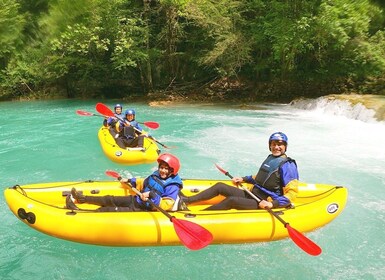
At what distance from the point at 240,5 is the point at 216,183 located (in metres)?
11.1

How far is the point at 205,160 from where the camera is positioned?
6.23 m

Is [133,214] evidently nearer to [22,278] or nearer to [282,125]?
[22,278]

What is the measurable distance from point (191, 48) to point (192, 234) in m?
13.4

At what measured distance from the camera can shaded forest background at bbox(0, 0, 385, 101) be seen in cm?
1175

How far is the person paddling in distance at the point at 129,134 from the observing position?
6188 mm

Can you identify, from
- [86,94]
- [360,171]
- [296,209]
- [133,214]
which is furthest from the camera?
[86,94]

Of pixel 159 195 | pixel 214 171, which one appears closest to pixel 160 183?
pixel 159 195

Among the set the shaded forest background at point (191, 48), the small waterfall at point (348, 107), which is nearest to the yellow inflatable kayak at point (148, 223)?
the small waterfall at point (348, 107)

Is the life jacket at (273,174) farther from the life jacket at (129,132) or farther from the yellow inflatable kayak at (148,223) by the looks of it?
the life jacket at (129,132)

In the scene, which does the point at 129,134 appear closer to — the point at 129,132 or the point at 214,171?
the point at 129,132

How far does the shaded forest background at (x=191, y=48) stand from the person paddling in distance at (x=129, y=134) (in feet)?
23.5

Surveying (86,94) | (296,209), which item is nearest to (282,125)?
(296,209)

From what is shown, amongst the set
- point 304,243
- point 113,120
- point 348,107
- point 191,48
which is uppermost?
point 191,48

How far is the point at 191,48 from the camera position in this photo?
15.5m
